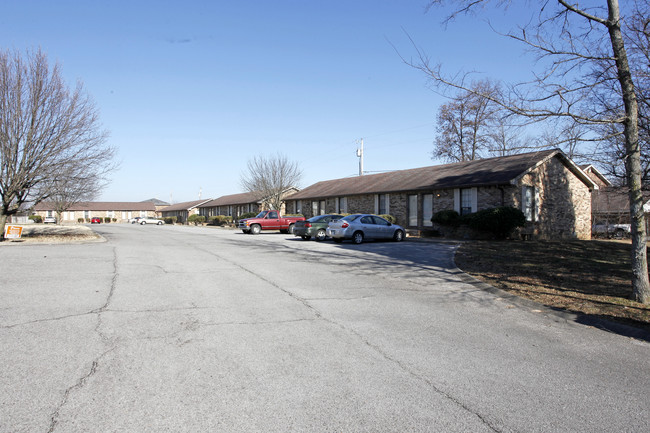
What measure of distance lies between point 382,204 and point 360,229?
10.7 m

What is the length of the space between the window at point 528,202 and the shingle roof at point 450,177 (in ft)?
4.06

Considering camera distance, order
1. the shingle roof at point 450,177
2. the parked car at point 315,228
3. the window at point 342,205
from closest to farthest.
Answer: the shingle roof at point 450,177, the parked car at point 315,228, the window at point 342,205

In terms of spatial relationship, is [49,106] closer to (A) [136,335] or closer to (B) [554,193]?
(A) [136,335]

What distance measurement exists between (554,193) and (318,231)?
1329 centimetres

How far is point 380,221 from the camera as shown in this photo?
20.4m

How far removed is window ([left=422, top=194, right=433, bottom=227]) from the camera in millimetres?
26141

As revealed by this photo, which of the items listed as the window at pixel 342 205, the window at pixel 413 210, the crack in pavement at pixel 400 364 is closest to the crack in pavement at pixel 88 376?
the crack in pavement at pixel 400 364

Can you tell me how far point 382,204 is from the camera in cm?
2989

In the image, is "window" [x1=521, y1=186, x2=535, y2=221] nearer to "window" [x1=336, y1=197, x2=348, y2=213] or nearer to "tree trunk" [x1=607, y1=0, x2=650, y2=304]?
"window" [x1=336, y1=197, x2=348, y2=213]

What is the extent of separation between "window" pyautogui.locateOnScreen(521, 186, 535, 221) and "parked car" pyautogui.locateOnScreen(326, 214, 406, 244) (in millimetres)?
6776

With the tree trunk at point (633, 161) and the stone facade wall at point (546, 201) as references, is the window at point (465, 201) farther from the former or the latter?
the tree trunk at point (633, 161)

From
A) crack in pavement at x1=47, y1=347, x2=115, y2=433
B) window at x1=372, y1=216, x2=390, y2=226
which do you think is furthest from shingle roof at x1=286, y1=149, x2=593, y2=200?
crack in pavement at x1=47, y1=347, x2=115, y2=433

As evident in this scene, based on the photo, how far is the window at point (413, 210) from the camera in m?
27.1

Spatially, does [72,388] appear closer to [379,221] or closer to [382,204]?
[379,221]
